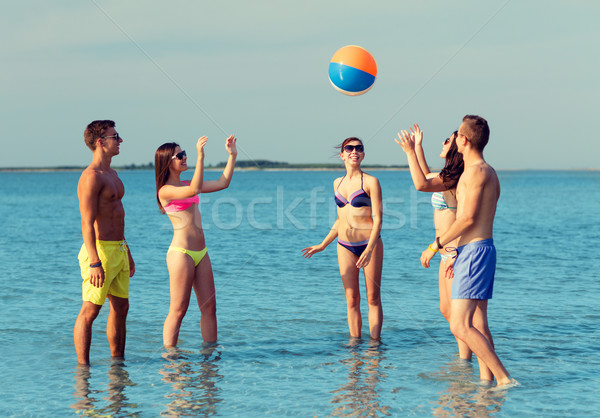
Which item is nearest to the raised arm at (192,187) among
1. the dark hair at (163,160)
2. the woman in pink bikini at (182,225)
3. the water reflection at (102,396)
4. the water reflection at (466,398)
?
the woman in pink bikini at (182,225)

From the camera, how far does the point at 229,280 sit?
1444 cm

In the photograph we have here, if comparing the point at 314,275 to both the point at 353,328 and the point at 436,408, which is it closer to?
the point at 353,328

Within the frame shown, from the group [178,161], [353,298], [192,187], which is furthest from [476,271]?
[178,161]

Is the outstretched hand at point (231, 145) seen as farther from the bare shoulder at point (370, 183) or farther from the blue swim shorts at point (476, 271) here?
the blue swim shorts at point (476, 271)

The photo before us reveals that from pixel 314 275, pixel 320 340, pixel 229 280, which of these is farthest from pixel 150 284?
pixel 320 340

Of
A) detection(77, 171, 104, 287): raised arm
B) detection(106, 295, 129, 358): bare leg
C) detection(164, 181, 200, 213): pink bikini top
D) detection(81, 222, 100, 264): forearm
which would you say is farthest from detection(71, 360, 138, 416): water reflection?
detection(164, 181, 200, 213): pink bikini top

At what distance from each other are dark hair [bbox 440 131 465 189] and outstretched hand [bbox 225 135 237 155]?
248cm

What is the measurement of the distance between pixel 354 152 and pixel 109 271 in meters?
3.40

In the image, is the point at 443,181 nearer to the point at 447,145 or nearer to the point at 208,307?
the point at 447,145

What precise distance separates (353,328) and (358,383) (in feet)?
5.89

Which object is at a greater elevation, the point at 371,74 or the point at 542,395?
the point at 371,74

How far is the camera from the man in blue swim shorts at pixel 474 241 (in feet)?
19.1

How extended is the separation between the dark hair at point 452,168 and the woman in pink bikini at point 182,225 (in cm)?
251

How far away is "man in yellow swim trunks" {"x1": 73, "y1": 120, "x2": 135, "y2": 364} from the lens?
21.5ft
